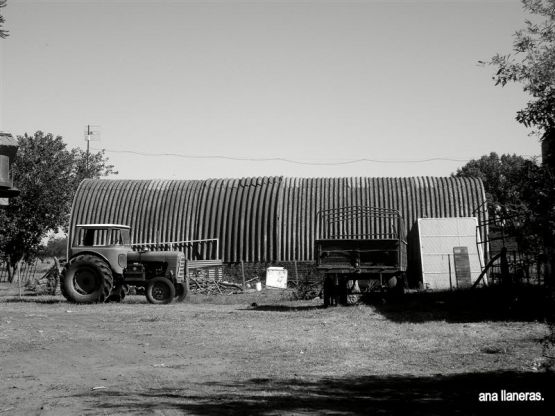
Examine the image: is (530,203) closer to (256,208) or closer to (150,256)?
(150,256)

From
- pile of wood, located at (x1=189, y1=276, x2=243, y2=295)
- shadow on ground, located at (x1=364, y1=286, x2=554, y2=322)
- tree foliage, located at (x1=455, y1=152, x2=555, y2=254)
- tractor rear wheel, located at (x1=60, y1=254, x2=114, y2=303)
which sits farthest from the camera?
pile of wood, located at (x1=189, y1=276, x2=243, y2=295)

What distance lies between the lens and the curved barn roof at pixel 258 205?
100.0 feet

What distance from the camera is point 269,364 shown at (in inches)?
378

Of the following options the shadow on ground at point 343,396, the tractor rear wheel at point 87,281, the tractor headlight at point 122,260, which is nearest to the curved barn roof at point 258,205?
the tractor headlight at point 122,260

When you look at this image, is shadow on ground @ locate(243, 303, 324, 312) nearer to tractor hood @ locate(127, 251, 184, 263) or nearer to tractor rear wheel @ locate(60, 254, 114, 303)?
tractor hood @ locate(127, 251, 184, 263)

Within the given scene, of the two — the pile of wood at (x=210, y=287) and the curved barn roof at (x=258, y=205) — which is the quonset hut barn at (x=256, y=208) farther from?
the pile of wood at (x=210, y=287)

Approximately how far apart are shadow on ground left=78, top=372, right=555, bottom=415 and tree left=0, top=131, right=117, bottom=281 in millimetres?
30666

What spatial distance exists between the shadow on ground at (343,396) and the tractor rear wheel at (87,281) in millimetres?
13387

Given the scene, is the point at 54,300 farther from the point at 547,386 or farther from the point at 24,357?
the point at 547,386

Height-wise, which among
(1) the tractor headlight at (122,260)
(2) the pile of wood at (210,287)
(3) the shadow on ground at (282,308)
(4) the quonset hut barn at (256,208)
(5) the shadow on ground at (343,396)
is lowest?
(5) the shadow on ground at (343,396)

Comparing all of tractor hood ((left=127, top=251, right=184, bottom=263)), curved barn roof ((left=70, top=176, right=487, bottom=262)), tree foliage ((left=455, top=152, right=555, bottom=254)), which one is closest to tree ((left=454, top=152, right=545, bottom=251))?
tree foliage ((left=455, top=152, right=555, bottom=254))

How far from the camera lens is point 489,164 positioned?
3073 inches

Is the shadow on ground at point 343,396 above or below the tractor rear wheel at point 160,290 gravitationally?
below

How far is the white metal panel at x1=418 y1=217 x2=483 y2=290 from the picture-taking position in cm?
2697
